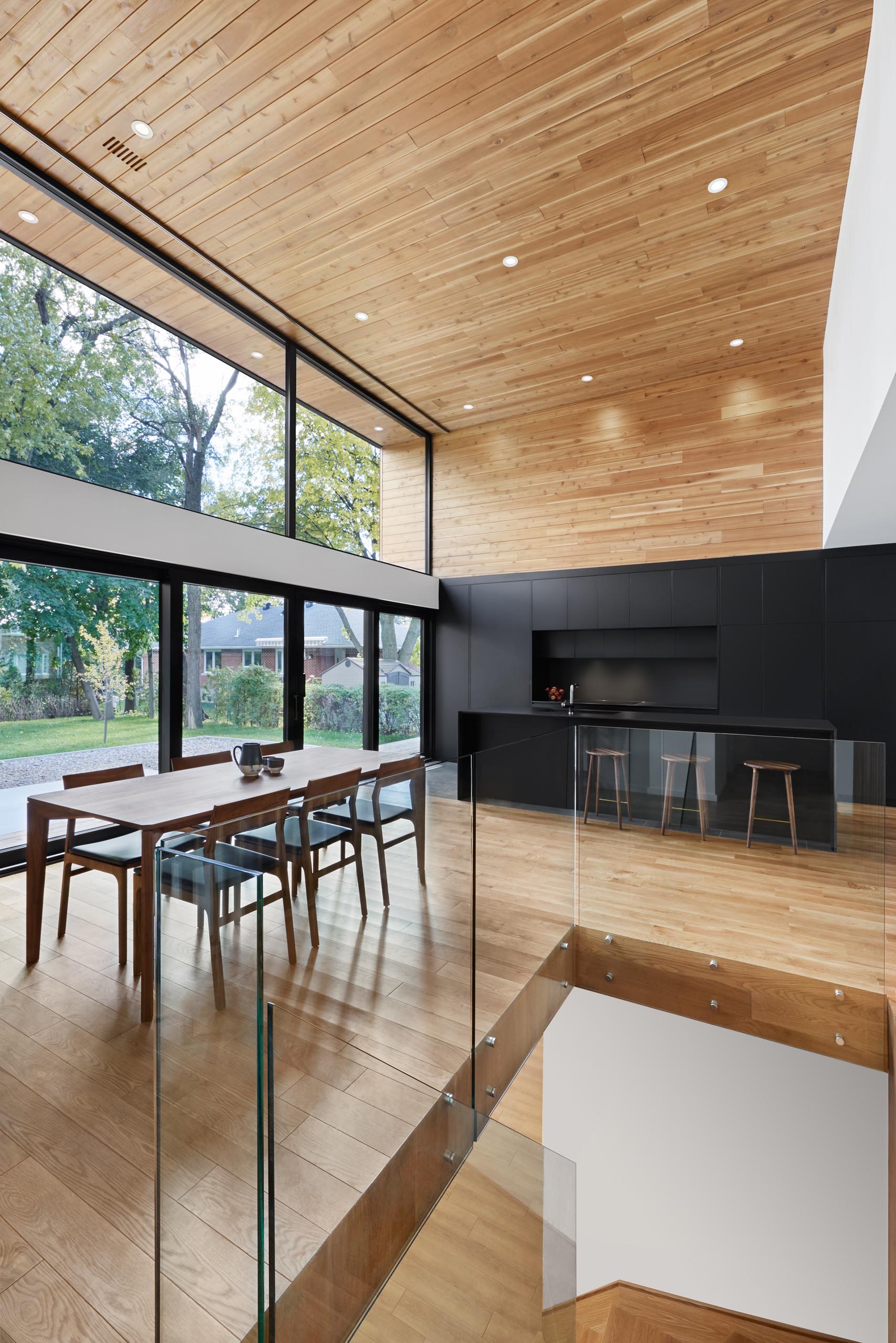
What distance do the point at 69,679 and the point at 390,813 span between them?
8.92 feet

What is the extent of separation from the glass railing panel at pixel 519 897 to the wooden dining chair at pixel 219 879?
1.07 meters

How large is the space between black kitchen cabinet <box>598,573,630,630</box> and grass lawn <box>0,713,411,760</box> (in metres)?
3.62

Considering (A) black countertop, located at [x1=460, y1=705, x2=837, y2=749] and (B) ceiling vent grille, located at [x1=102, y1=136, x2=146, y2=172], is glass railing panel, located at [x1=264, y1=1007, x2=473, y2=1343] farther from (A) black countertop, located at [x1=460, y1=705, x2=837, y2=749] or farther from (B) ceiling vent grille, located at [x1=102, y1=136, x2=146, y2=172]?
(B) ceiling vent grille, located at [x1=102, y1=136, x2=146, y2=172]

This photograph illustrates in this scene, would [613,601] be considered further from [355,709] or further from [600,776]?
[600,776]

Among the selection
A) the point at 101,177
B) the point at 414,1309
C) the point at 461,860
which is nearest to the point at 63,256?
the point at 101,177

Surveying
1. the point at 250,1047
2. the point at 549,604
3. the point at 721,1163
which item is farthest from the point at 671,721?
the point at 250,1047

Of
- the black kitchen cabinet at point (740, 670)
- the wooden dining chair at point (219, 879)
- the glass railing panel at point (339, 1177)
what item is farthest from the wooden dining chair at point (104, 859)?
the black kitchen cabinet at point (740, 670)

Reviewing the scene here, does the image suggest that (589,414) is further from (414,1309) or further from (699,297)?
(414,1309)

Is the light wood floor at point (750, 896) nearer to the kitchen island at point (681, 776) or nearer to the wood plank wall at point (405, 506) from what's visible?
the kitchen island at point (681, 776)

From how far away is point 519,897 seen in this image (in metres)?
3.06

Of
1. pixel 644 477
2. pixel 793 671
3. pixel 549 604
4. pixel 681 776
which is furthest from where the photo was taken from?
pixel 549 604

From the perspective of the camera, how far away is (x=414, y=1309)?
166 cm

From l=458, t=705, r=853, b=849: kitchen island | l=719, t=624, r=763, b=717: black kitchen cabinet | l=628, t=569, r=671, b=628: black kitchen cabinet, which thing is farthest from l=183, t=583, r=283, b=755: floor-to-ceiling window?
l=719, t=624, r=763, b=717: black kitchen cabinet

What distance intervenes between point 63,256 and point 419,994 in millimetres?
4525
